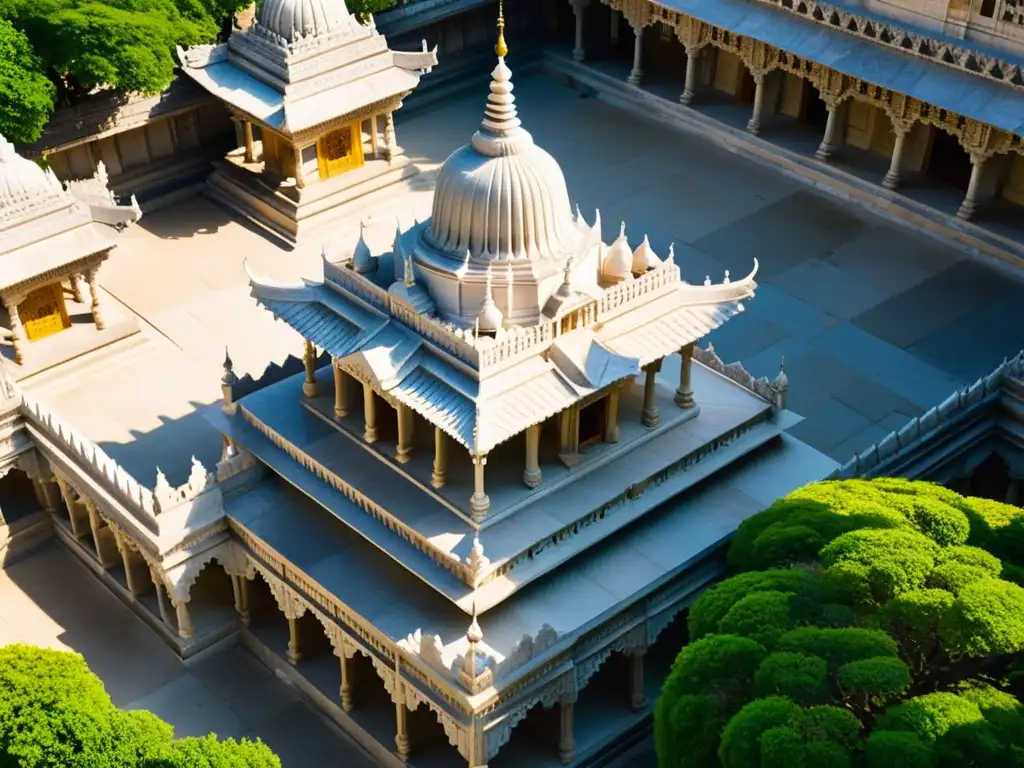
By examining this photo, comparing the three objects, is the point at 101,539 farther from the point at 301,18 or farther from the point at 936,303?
the point at 936,303

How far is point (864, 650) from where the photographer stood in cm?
2678

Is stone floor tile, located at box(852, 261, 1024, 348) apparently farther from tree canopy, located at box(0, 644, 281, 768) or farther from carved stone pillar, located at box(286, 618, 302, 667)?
tree canopy, located at box(0, 644, 281, 768)

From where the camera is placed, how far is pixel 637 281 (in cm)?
3316

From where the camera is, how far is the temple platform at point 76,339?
42.7m

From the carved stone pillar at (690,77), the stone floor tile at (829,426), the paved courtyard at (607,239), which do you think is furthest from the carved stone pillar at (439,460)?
the carved stone pillar at (690,77)

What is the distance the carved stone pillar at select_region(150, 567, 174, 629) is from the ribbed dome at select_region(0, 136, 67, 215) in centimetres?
1190

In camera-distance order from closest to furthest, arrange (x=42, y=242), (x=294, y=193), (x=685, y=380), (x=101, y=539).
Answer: (x=685, y=380) → (x=101, y=539) → (x=42, y=242) → (x=294, y=193)

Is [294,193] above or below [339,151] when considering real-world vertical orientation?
below

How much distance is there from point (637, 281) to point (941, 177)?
76.9ft

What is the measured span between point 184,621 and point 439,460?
804 centimetres

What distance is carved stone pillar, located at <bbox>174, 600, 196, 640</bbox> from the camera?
115 ft

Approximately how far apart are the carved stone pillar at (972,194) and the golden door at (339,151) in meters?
20.8

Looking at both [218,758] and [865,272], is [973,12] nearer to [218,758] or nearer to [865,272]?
[865,272]

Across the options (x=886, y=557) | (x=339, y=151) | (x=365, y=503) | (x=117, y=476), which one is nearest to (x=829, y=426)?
(x=886, y=557)
